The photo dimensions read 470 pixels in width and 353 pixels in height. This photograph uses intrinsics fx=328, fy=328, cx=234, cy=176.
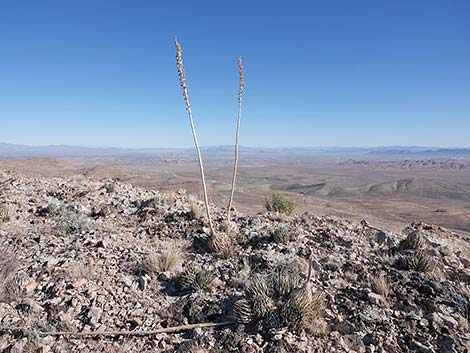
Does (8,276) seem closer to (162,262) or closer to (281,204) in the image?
(162,262)

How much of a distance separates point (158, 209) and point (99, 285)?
4.32 metres

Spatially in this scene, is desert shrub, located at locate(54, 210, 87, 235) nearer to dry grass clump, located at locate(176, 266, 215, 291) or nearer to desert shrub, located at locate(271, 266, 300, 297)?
dry grass clump, located at locate(176, 266, 215, 291)

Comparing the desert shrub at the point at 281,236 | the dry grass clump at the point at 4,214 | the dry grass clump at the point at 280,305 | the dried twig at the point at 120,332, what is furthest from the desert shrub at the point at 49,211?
the dry grass clump at the point at 280,305

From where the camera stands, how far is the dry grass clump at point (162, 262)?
19.9 ft

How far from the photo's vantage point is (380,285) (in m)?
5.12

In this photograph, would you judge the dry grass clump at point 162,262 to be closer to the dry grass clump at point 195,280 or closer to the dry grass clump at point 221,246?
the dry grass clump at point 195,280

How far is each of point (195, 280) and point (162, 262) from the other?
91cm

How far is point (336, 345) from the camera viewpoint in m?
4.15

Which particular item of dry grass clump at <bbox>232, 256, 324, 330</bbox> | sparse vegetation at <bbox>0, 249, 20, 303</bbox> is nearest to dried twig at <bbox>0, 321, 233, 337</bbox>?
dry grass clump at <bbox>232, 256, 324, 330</bbox>

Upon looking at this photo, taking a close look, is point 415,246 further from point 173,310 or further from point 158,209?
point 158,209

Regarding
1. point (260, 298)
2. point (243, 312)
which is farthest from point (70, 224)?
point (260, 298)

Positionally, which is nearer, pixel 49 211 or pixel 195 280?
pixel 195 280

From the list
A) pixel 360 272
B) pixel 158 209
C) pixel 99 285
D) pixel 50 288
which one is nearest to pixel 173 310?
pixel 99 285

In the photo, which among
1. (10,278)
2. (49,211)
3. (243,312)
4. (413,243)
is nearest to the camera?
(243,312)
